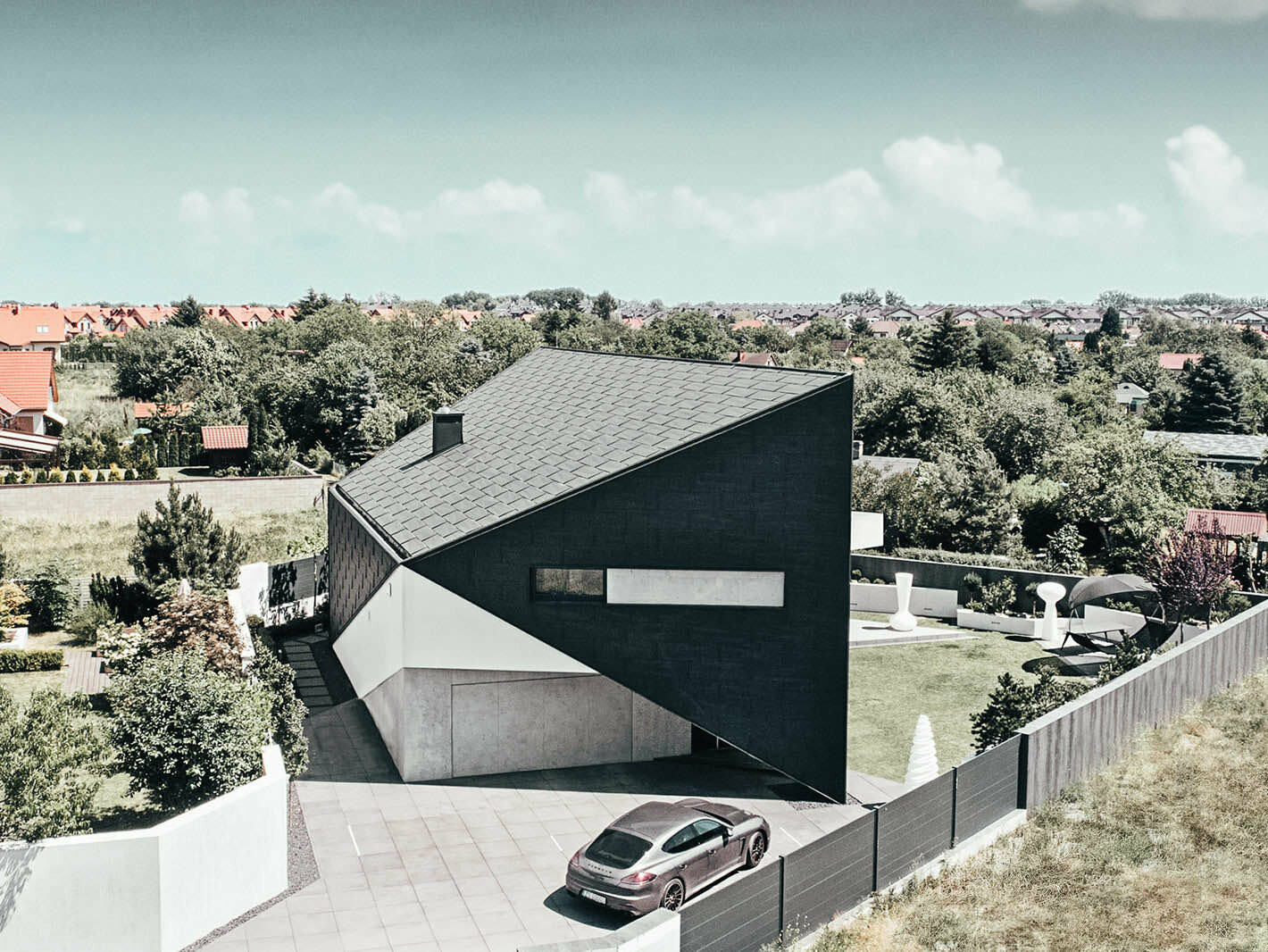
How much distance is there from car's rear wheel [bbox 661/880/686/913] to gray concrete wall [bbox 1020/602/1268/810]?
5168mm

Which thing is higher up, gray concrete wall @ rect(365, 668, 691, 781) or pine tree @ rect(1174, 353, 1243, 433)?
pine tree @ rect(1174, 353, 1243, 433)

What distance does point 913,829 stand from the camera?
598 inches

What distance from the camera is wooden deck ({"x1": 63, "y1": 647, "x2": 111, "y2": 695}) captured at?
88.8ft

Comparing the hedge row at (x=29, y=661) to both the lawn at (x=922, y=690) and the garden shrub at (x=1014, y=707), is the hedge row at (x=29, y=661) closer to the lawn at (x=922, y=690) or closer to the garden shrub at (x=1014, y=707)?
the lawn at (x=922, y=690)

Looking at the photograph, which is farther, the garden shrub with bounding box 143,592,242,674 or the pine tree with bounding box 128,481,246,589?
the pine tree with bounding box 128,481,246,589

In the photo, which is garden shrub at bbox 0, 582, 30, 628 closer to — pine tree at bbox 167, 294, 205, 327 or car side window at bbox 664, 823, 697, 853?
car side window at bbox 664, 823, 697, 853

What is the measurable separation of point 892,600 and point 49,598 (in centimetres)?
2556

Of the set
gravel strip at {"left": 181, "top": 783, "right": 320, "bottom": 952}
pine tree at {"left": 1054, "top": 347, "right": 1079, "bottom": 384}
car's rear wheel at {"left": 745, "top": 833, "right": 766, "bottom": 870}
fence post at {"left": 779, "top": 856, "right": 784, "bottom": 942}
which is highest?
pine tree at {"left": 1054, "top": 347, "right": 1079, "bottom": 384}

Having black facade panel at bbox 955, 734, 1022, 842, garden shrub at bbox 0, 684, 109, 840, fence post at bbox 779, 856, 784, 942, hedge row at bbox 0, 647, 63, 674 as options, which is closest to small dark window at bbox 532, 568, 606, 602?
black facade panel at bbox 955, 734, 1022, 842

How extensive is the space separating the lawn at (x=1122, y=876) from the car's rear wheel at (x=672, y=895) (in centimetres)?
313

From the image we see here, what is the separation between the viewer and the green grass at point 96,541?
43.3 metres

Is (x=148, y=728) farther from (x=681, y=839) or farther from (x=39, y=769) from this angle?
(x=681, y=839)

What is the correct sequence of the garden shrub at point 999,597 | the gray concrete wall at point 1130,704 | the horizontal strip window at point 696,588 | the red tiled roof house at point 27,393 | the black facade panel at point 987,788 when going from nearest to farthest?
1. the black facade panel at point 987,788
2. the gray concrete wall at point 1130,704
3. the horizontal strip window at point 696,588
4. the garden shrub at point 999,597
5. the red tiled roof house at point 27,393

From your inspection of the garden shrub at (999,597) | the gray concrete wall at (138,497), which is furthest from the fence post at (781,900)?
the gray concrete wall at (138,497)
